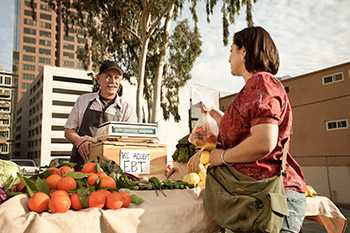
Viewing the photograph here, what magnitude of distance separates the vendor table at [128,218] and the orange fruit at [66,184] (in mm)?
151

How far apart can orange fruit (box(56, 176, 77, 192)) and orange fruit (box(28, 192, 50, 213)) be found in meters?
0.12

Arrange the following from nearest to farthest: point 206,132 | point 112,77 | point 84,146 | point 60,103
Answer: point 206,132, point 84,146, point 112,77, point 60,103

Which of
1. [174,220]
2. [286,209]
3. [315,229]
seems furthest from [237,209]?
[315,229]

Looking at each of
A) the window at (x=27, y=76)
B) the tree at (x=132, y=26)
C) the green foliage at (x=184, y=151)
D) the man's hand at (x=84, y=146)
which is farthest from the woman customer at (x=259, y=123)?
the window at (x=27, y=76)

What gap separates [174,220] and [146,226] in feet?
0.54

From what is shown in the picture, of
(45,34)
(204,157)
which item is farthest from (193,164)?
(45,34)

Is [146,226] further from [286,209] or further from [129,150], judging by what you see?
[129,150]

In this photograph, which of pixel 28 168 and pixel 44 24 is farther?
pixel 44 24

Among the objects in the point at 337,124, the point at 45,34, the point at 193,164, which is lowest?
the point at 193,164

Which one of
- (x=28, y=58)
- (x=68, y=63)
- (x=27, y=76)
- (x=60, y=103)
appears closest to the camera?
(x=60, y=103)

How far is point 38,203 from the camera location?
1.57 meters

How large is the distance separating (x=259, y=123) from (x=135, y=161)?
4.12ft

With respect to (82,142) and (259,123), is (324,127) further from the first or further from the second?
(259,123)

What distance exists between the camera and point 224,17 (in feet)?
39.4
